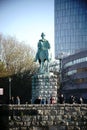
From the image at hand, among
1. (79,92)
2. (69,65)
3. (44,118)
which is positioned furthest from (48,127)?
(69,65)

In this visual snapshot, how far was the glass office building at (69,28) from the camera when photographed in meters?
97.4

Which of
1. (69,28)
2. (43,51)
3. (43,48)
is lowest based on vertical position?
(43,51)

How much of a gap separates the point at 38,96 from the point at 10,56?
68.4 ft

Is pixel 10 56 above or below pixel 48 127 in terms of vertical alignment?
above

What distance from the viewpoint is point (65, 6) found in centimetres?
10050

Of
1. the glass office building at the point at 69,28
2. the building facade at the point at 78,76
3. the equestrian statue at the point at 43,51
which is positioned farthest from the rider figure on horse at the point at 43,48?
the glass office building at the point at 69,28

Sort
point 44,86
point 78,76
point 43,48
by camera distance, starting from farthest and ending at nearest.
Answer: point 78,76 → point 43,48 → point 44,86

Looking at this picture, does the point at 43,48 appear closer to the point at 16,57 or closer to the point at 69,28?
the point at 16,57

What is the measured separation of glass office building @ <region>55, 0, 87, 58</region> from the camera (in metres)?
97.4

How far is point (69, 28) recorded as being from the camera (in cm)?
9925

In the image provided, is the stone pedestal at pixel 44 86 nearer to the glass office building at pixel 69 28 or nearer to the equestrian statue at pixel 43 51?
the equestrian statue at pixel 43 51

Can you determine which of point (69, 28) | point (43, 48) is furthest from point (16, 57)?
point (69, 28)

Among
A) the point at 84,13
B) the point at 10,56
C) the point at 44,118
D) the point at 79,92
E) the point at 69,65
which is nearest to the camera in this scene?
the point at 44,118

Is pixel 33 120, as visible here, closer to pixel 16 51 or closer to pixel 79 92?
pixel 16 51
